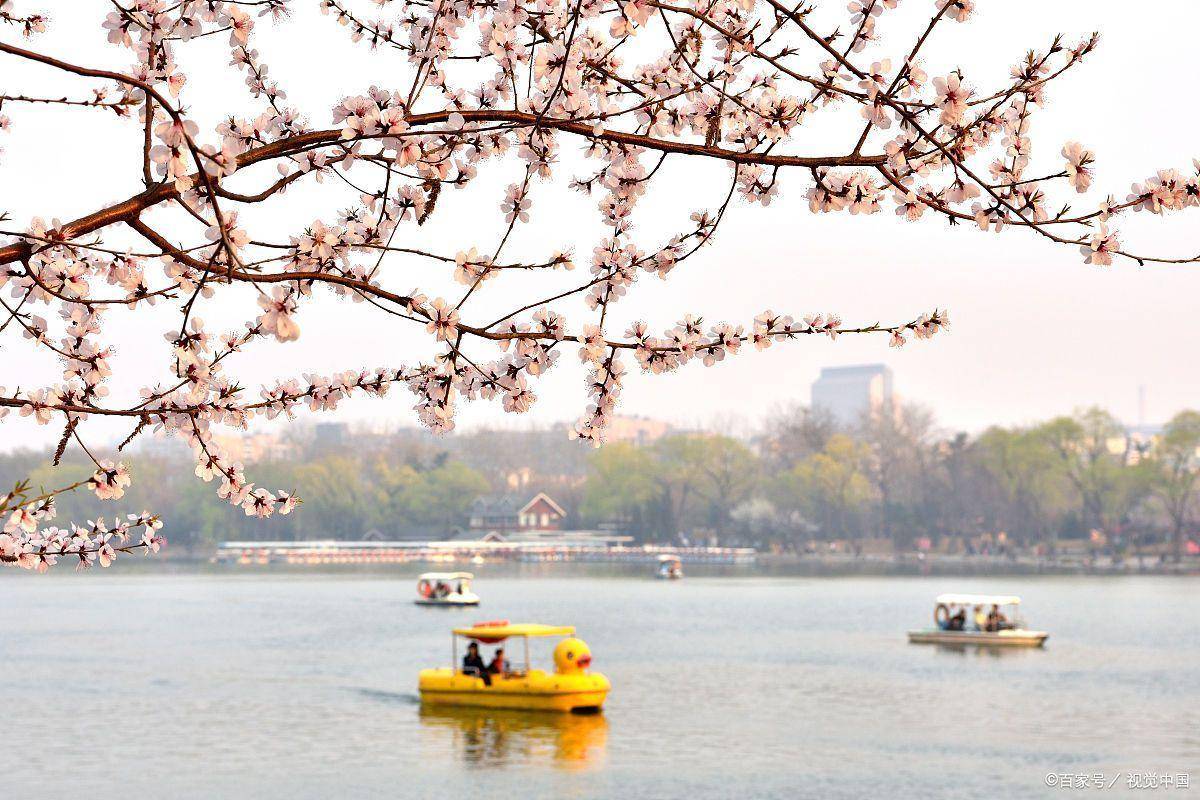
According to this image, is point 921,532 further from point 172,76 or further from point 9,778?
point 172,76

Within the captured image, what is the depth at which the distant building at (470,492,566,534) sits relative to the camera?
173 metres

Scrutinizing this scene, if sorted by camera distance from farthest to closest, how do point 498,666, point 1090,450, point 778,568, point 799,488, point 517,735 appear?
→ 1. point 799,488
2. point 778,568
3. point 1090,450
4. point 498,666
5. point 517,735

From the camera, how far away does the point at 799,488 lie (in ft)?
489

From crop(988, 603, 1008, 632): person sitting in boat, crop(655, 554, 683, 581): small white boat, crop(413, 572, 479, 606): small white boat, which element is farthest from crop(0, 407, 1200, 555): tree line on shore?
crop(988, 603, 1008, 632): person sitting in boat

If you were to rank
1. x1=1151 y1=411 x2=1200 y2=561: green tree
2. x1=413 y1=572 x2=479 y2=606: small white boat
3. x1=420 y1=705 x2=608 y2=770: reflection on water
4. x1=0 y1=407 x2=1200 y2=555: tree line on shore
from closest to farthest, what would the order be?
x1=420 y1=705 x2=608 y2=770: reflection on water → x1=413 y1=572 x2=479 y2=606: small white boat → x1=1151 y1=411 x2=1200 y2=561: green tree → x1=0 y1=407 x2=1200 y2=555: tree line on shore

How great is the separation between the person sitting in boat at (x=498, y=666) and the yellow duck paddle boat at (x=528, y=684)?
0.11 meters

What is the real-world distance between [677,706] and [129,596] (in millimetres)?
70350

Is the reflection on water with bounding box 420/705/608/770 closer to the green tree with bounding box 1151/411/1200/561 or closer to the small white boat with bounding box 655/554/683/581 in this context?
the small white boat with bounding box 655/554/683/581

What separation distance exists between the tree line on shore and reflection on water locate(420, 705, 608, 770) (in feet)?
303

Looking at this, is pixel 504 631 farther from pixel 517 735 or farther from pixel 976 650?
pixel 976 650

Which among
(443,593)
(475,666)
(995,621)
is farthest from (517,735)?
(443,593)

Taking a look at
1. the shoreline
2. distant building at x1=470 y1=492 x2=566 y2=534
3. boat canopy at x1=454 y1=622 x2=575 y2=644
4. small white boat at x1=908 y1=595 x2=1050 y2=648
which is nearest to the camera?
boat canopy at x1=454 y1=622 x2=575 y2=644

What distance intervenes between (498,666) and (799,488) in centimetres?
11120

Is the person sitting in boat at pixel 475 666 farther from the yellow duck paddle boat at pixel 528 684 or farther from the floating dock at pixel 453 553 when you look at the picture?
the floating dock at pixel 453 553
